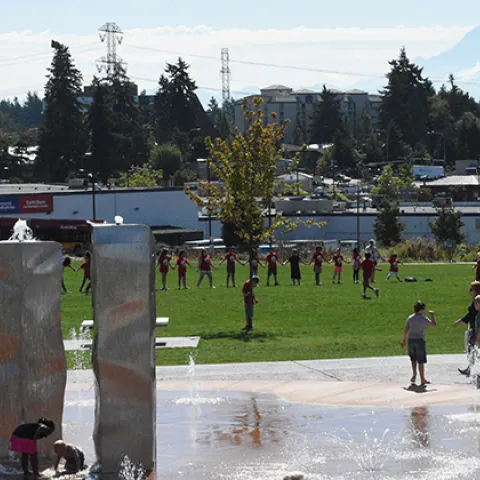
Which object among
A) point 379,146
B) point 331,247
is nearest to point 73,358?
point 331,247

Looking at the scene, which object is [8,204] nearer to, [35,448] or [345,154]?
[35,448]

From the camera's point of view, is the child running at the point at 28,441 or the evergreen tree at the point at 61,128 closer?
the child running at the point at 28,441

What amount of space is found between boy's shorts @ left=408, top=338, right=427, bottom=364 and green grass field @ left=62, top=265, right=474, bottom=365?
2.96 meters

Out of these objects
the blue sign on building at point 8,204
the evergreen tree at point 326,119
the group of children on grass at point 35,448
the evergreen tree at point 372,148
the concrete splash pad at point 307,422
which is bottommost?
the concrete splash pad at point 307,422

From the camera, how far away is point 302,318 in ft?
79.4

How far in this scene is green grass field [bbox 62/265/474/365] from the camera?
19781mm

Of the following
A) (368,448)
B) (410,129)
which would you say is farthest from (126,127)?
(368,448)

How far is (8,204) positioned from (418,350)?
176 feet

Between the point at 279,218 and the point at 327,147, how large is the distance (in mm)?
127718

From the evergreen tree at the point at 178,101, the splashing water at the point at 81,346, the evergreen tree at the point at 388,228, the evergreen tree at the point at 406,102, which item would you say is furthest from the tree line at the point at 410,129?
the splashing water at the point at 81,346

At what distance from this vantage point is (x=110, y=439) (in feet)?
37.3

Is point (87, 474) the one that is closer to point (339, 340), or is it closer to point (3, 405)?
point (3, 405)

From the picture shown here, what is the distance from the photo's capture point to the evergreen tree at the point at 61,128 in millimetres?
107312

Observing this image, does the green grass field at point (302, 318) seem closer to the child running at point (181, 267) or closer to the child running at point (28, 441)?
the child running at point (181, 267)
